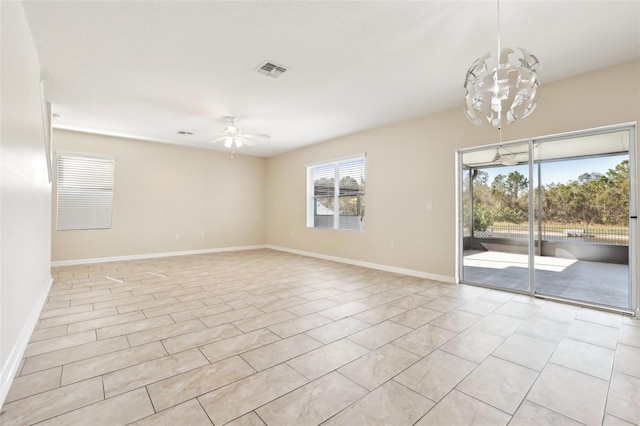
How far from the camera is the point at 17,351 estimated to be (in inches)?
79.0

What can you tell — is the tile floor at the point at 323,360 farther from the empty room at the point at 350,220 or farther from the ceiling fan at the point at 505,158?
the ceiling fan at the point at 505,158

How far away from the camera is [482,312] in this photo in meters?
3.07

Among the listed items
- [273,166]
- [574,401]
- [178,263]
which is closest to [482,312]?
[574,401]

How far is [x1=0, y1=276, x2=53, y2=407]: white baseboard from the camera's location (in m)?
1.65

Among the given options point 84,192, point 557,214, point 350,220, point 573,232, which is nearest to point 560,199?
point 557,214

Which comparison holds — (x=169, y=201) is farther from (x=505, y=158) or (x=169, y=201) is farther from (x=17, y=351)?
(x=505, y=158)

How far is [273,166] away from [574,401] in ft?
24.0

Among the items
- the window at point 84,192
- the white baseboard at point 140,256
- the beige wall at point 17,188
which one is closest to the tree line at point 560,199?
the beige wall at point 17,188

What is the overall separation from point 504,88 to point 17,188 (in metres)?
3.33

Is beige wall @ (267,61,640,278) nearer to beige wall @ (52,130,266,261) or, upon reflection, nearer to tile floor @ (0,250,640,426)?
tile floor @ (0,250,640,426)

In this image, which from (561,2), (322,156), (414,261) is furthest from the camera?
(322,156)

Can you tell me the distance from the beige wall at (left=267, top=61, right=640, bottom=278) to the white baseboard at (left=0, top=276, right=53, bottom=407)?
14.7ft

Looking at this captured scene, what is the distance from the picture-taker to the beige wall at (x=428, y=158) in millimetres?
3100

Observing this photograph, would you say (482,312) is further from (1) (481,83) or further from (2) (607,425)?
(1) (481,83)
